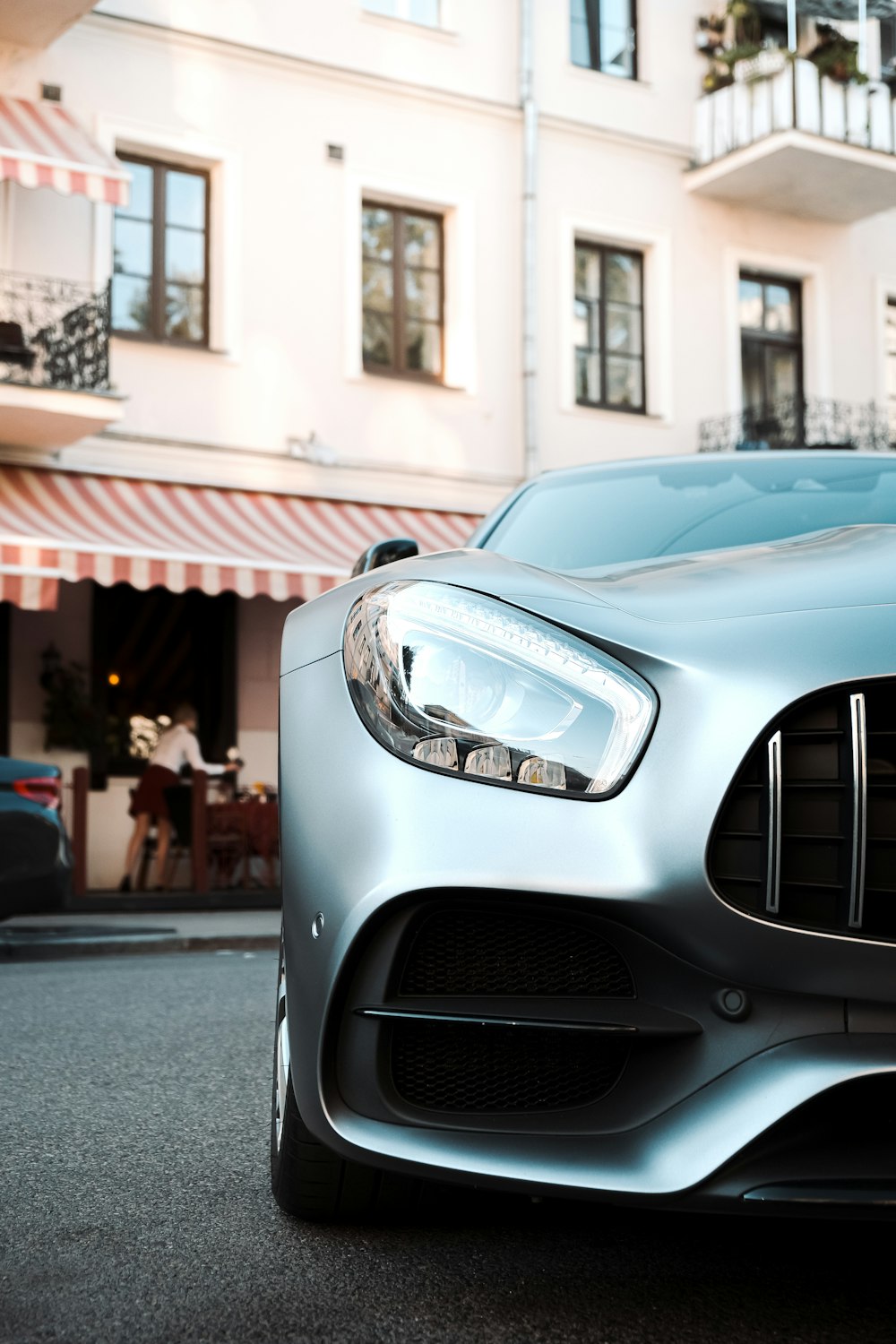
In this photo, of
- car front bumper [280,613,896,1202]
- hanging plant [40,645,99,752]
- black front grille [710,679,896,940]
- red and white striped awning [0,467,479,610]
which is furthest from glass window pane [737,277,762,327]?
black front grille [710,679,896,940]

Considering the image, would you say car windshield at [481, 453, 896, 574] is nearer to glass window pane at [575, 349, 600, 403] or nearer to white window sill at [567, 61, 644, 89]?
glass window pane at [575, 349, 600, 403]

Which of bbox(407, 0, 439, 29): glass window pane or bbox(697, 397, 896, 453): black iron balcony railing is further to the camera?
bbox(697, 397, 896, 453): black iron balcony railing

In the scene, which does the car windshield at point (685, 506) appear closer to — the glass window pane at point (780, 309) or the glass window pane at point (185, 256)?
the glass window pane at point (185, 256)

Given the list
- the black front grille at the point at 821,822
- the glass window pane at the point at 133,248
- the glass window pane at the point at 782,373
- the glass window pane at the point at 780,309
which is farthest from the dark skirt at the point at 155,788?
the black front grille at the point at 821,822

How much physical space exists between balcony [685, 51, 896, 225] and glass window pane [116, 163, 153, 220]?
600cm

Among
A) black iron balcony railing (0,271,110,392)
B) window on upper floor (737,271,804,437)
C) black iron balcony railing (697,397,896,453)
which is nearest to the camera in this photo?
black iron balcony railing (0,271,110,392)

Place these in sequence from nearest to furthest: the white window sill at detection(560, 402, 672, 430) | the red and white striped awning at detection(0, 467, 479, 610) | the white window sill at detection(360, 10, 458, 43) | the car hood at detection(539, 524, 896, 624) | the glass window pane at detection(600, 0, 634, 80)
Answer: the car hood at detection(539, 524, 896, 624) → the red and white striped awning at detection(0, 467, 479, 610) → the white window sill at detection(360, 10, 458, 43) → the white window sill at detection(560, 402, 672, 430) → the glass window pane at detection(600, 0, 634, 80)

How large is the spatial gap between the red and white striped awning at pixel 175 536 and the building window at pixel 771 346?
16.3ft

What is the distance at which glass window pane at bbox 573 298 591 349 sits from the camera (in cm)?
1638

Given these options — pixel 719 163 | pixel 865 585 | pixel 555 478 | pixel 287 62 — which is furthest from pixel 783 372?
pixel 865 585

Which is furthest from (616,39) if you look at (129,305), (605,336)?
(129,305)

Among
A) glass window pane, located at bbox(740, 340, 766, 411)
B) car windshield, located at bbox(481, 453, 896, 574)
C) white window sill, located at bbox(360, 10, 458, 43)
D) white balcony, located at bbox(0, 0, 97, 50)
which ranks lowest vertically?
car windshield, located at bbox(481, 453, 896, 574)

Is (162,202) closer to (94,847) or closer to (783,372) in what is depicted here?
(94,847)

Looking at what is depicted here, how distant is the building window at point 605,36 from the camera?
666 inches
